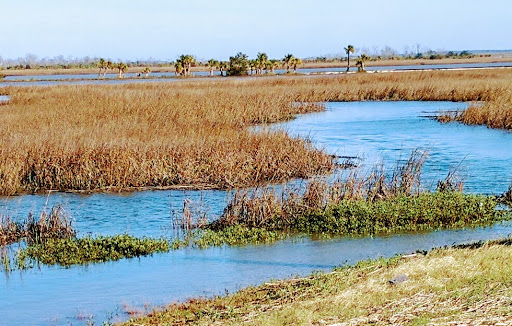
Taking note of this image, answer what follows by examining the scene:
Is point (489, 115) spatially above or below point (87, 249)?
above

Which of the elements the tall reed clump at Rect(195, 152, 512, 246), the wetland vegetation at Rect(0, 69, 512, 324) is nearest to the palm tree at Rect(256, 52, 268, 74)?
the wetland vegetation at Rect(0, 69, 512, 324)

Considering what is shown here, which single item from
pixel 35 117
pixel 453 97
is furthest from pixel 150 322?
pixel 453 97

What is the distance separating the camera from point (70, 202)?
16703 mm

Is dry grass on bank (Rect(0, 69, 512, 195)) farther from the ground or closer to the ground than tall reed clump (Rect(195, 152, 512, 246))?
farther from the ground

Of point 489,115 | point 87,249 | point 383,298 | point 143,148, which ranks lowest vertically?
point 87,249

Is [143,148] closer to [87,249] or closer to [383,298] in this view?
[87,249]

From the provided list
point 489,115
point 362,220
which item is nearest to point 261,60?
point 489,115

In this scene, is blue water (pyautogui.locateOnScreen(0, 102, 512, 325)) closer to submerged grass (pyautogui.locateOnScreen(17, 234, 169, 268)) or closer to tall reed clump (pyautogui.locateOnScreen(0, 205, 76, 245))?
submerged grass (pyautogui.locateOnScreen(17, 234, 169, 268))

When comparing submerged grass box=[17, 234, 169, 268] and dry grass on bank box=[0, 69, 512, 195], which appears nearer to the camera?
submerged grass box=[17, 234, 169, 268]

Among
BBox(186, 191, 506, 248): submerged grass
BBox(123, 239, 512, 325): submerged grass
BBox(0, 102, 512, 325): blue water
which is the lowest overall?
BBox(0, 102, 512, 325): blue water

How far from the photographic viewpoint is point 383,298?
756 centimetres

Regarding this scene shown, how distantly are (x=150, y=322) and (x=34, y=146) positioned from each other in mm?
12019

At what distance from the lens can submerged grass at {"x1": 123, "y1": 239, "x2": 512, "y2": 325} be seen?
6992 millimetres

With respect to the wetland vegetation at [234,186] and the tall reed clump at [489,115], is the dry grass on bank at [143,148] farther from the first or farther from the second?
the tall reed clump at [489,115]
